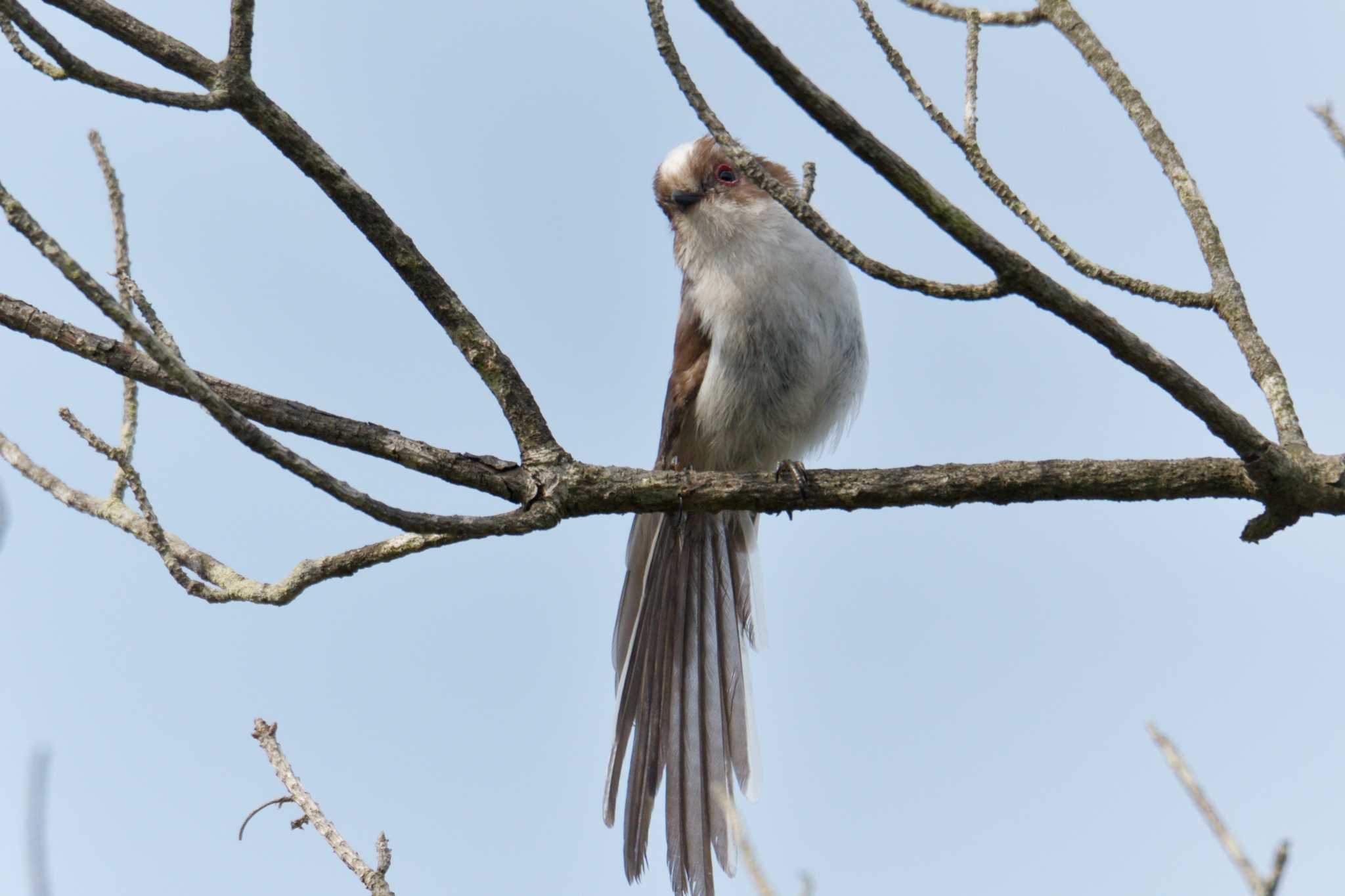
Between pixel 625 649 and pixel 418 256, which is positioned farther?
pixel 625 649

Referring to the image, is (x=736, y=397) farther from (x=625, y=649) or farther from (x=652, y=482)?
(x=652, y=482)

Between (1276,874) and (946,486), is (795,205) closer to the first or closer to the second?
(946,486)

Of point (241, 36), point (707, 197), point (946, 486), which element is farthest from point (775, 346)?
point (241, 36)

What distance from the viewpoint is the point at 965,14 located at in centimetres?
303

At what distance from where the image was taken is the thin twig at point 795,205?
2.20 meters

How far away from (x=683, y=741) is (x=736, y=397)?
1.24m

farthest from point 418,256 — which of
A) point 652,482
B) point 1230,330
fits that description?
point 1230,330

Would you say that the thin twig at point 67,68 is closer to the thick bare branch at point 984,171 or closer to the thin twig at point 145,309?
the thin twig at point 145,309

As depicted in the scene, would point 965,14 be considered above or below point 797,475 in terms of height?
above

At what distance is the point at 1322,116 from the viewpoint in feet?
9.07

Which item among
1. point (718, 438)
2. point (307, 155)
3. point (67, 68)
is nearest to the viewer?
point (67, 68)

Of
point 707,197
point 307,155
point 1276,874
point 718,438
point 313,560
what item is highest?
point 707,197

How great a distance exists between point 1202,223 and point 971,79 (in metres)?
0.77

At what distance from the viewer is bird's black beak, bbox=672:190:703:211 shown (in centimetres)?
508
